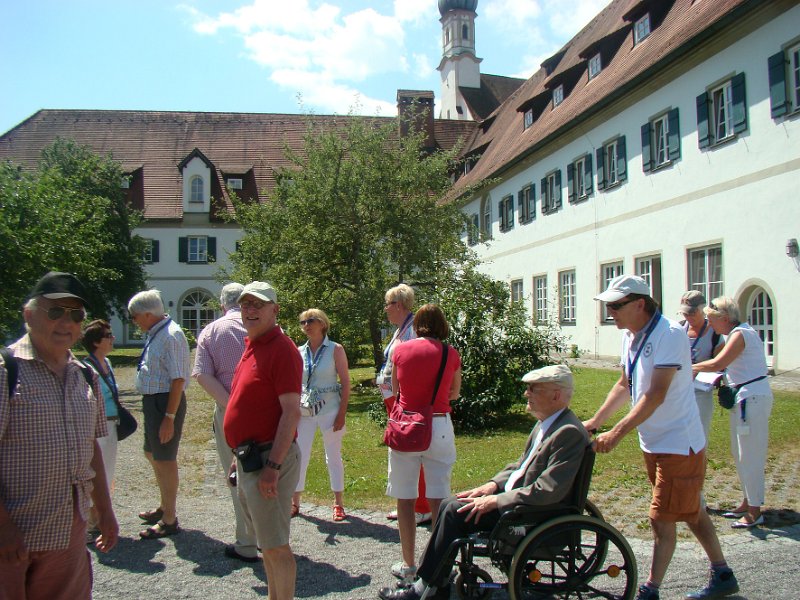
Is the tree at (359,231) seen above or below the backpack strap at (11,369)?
above

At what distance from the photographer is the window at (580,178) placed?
23922 mm

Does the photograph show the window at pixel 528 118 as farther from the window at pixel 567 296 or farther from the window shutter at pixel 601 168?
the window shutter at pixel 601 168

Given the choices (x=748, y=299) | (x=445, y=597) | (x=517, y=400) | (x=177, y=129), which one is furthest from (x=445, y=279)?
(x=177, y=129)

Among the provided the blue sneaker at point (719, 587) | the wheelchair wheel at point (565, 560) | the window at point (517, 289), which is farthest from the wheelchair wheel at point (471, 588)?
the window at point (517, 289)

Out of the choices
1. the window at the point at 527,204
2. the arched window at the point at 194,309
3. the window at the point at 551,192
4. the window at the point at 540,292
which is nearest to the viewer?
the window at the point at 551,192

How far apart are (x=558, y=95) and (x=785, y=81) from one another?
1392cm

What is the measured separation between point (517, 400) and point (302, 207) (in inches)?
287

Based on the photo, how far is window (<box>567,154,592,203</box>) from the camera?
2392cm

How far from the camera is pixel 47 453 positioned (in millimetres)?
2828

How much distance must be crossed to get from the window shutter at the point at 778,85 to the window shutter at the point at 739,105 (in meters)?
0.82

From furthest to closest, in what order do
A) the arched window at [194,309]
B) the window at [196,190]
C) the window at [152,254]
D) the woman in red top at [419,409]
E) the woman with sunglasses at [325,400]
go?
the window at [196,190]
the arched window at [194,309]
the window at [152,254]
the woman with sunglasses at [325,400]
the woman in red top at [419,409]

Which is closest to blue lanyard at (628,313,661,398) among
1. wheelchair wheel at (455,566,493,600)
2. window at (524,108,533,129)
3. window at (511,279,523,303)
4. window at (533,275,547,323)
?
wheelchair wheel at (455,566,493,600)

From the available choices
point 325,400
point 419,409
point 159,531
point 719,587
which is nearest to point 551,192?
point 325,400

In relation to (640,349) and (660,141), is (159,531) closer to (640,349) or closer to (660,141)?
(640,349)
